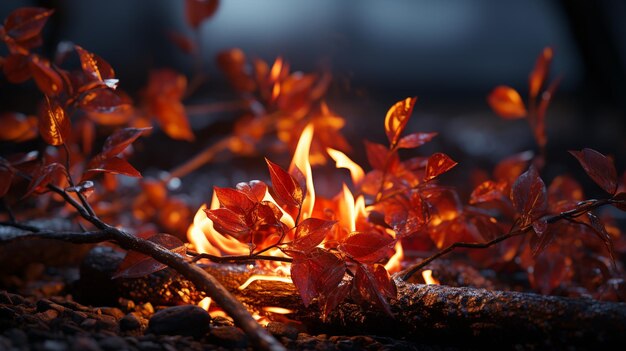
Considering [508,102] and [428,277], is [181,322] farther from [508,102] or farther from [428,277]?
[508,102]

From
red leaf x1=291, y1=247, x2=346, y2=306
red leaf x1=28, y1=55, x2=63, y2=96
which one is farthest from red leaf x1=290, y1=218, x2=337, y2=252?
red leaf x1=28, y1=55, x2=63, y2=96

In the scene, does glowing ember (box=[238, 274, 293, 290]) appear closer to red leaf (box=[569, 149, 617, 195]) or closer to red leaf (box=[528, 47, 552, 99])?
red leaf (box=[569, 149, 617, 195])

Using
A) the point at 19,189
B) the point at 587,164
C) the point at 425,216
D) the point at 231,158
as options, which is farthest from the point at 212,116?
the point at 587,164

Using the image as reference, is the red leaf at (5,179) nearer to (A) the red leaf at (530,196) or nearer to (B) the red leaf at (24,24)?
(B) the red leaf at (24,24)

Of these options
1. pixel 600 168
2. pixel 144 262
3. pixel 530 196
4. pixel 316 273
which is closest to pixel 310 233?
pixel 316 273

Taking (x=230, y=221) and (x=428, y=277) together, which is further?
(x=428, y=277)
